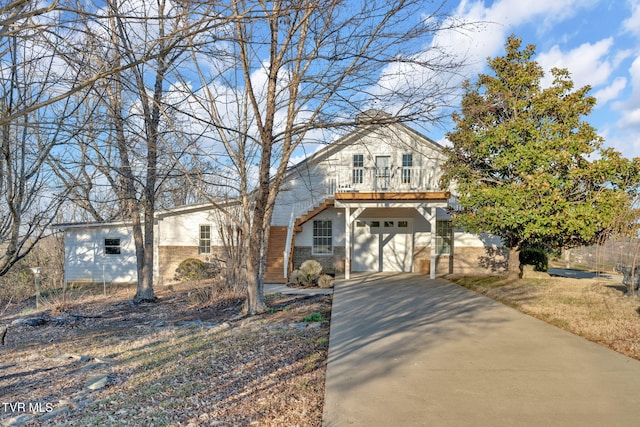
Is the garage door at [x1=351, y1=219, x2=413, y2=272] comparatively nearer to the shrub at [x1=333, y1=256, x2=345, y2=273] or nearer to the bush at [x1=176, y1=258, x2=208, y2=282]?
the shrub at [x1=333, y1=256, x2=345, y2=273]

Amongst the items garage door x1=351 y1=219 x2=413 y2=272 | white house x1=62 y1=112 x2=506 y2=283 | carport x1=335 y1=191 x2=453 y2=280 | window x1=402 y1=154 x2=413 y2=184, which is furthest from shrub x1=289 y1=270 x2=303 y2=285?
window x1=402 y1=154 x2=413 y2=184

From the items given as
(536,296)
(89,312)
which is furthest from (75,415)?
(536,296)

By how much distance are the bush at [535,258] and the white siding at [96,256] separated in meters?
14.6

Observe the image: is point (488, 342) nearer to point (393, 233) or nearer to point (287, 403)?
point (287, 403)

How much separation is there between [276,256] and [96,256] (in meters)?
7.15

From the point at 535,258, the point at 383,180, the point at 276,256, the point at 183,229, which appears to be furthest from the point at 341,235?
the point at 535,258

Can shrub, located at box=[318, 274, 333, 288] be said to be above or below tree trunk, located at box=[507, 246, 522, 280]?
below

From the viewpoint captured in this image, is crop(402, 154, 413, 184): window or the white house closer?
crop(402, 154, 413, 184): window

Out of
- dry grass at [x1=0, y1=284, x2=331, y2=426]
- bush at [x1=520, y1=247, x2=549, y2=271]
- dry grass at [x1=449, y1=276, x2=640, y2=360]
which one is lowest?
dry grass at [x1=0, y1=284, x2=331, y2=426]

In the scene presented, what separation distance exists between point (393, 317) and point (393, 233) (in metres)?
8.79

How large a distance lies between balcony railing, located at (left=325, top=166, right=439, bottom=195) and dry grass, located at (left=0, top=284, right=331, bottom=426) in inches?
250

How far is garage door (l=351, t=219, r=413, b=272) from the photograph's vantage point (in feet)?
53.1

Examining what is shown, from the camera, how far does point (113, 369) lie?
5145 millimetres

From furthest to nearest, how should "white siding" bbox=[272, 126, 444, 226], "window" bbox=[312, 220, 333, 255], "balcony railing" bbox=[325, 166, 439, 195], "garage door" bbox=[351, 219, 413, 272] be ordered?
"garage door" bbox=[351, 219, 413, 272], "window" bbox=[312, 220, 333, 255], "white siding" bbox=[272, 126, 444, 226], "balcony railing" bbox=[325, 166, 439, 195]
